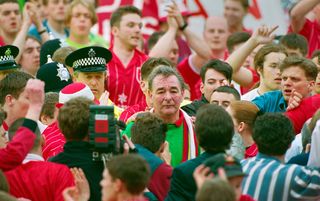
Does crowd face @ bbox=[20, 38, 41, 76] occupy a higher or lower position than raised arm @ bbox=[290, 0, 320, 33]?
lower

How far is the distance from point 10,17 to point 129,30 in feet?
6.51

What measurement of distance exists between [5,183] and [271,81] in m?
5.57

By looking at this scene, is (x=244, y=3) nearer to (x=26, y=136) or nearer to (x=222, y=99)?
(x=222, y=99)

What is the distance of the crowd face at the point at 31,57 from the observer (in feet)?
60.0

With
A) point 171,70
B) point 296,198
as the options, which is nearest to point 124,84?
point 171,70

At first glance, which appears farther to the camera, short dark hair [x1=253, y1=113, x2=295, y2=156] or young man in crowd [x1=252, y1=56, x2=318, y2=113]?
young man in crowd [x1=252, y1=56, x2=318, y2=113]

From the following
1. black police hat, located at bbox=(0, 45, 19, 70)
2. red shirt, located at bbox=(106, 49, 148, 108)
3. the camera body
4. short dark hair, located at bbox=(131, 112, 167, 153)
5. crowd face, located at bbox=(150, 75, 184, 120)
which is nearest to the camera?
the camera body

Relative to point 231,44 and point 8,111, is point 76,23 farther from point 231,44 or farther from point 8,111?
point 8,111

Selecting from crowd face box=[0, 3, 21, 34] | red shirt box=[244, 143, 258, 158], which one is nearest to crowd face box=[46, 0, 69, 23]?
crowd face box=[0, 3, 21, 34]

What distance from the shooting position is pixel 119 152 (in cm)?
1159

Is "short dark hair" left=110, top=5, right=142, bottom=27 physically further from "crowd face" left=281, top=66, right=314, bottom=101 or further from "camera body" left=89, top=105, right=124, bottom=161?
"camera body" left=89, top=105, right=124, bottom=161

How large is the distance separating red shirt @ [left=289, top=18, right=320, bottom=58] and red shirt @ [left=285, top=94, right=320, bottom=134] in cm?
508

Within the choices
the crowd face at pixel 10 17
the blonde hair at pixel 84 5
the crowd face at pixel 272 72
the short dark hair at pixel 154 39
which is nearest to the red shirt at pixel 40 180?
the crowd face at pixel 272 72

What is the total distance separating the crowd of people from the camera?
1128cm
